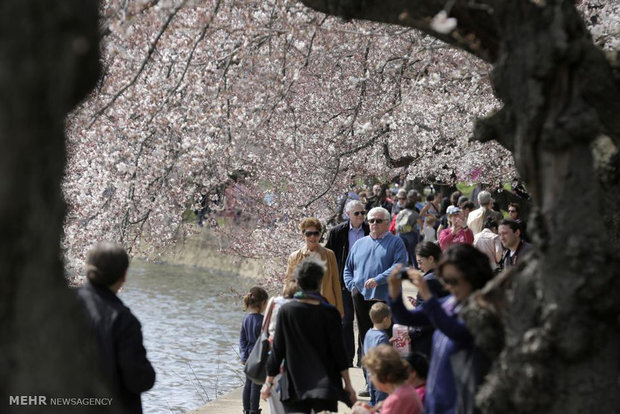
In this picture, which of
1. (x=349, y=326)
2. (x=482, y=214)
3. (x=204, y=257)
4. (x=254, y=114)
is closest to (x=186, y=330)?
(x=482, y=214)

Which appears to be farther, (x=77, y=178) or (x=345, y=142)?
(x=345, y=142)

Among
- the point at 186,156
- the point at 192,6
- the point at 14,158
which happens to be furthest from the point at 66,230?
the point at 14,158

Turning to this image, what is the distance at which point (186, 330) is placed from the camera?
20.5 m

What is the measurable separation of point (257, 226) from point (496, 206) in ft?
16.5

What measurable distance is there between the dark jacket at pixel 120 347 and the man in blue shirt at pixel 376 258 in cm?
446

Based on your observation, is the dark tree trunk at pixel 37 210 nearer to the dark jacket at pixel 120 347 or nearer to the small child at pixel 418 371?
the dark jacket at pixel 120 347

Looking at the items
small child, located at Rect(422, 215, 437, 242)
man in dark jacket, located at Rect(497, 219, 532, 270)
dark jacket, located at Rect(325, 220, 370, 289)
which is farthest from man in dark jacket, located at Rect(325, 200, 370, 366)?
small child, located at Rect(422, 215, 437, 242)

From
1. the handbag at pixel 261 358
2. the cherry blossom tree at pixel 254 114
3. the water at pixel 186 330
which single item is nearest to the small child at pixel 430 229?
the cherry blossom tree at pixel 254 114

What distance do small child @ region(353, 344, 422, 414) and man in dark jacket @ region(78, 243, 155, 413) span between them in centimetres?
135

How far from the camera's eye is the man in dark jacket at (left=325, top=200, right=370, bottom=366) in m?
10.4

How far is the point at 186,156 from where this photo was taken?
10.3 meters

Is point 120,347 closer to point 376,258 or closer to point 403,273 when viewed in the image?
point 403,273

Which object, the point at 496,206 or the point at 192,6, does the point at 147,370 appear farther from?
the point at 496,206

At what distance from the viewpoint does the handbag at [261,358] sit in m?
6.90
